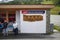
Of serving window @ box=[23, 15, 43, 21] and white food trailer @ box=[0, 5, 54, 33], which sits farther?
serving window @ box=[23, 15, 43, 21]

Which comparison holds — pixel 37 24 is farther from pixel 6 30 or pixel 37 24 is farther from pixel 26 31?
pixel 6 30

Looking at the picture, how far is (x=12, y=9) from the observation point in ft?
87.7

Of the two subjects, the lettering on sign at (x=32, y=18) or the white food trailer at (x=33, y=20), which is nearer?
the white food trailer at (x=33, y=20)

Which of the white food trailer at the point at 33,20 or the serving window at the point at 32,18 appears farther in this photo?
the serving window at the point at 32,18

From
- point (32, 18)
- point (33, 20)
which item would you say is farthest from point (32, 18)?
point (33, 20)

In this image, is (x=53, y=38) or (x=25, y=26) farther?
(x=25, y=26)

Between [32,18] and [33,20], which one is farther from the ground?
[32,18]

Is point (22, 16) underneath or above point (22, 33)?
above

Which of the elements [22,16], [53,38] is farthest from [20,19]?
[53,38]

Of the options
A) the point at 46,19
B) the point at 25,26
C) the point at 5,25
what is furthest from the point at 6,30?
the point at 46,19

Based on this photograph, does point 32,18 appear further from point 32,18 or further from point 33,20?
point 33,20

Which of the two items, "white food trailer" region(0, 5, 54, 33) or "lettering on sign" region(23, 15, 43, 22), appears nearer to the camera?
"white food trailer" region(0, 5, 54, 33)

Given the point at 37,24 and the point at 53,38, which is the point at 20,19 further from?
the point at 53,38

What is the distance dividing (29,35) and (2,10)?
12.3ft
